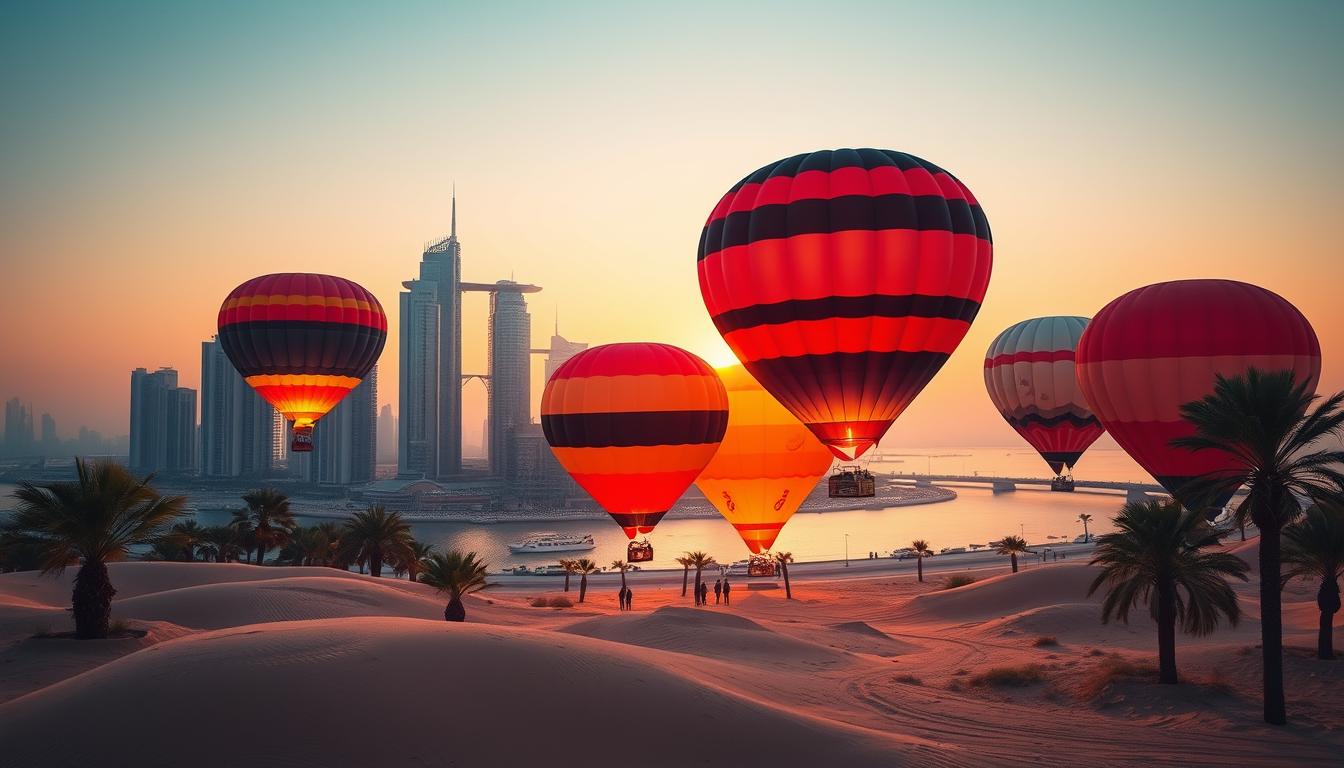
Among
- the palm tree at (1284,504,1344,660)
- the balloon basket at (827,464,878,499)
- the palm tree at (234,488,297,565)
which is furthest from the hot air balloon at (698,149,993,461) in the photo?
the palm tree at (234,488,297,565)

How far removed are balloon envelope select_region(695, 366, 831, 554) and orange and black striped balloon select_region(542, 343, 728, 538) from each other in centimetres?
334

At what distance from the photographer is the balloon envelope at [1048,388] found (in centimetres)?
3819

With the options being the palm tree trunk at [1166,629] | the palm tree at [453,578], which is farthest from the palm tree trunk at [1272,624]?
the palm tree at [453,578]

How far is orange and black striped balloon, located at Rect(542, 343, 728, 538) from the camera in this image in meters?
30.7

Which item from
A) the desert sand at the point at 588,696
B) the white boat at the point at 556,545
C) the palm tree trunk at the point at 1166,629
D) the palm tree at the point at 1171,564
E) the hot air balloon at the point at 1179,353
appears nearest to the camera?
the desert sand at the point at 588,696

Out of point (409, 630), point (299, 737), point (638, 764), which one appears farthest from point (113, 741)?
point (638, 764)

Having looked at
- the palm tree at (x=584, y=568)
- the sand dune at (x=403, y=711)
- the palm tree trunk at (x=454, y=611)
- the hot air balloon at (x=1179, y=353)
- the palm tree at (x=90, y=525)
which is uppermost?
the hot air balloon at (x=1179, y=353)

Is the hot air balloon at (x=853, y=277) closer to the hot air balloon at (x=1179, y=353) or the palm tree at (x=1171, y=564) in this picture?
the hot air balloon at (x=1179, y=353)

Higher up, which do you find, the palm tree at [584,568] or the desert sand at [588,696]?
the desert sand at [588,696]

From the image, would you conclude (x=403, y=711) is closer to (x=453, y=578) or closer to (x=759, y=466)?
(x=453, y=578)

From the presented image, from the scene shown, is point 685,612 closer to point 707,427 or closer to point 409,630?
point 707,427

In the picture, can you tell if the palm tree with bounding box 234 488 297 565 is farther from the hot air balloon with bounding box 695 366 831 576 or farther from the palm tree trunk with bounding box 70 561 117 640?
the palm tree trunk with bounding box 70 561 117 640

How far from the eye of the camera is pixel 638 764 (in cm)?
1189

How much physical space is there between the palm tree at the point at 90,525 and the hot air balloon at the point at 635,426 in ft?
46.4
